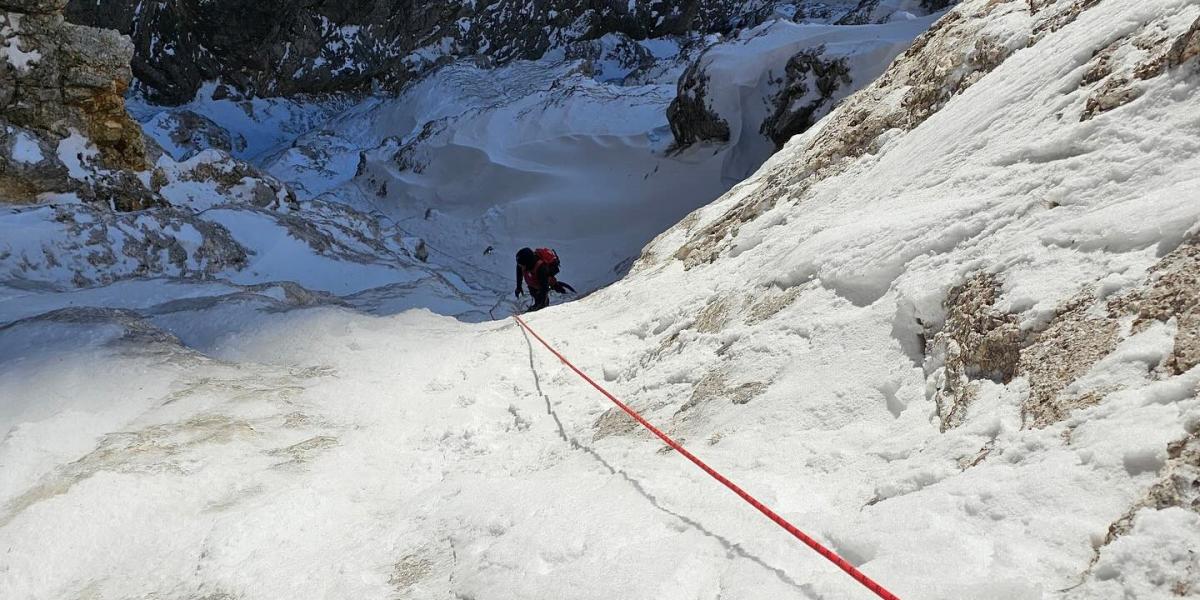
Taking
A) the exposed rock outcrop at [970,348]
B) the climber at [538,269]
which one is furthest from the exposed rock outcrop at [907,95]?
the climber at [538,269]

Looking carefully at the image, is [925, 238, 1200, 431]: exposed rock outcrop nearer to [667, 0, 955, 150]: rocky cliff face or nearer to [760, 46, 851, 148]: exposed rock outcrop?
→ [667, 0, 955, 150]: rocky cliff face

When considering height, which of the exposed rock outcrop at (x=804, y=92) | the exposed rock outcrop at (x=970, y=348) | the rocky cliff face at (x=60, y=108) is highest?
the rocky cliff face at (x=60, y=108)

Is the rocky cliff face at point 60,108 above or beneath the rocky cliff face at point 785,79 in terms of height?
A: above

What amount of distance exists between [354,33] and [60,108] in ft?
87.2

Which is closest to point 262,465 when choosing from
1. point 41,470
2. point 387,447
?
point 387,447

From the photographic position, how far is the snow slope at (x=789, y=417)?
1.86 m

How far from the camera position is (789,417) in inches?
117

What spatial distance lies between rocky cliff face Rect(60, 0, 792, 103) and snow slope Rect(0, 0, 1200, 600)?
106ft

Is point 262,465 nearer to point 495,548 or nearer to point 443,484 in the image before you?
point 443,484

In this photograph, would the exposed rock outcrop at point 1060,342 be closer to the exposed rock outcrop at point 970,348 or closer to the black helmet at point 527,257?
the exposed rock outcrop at point 970,348

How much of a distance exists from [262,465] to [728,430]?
2.57 m

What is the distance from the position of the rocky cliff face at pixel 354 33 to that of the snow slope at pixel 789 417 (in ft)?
106

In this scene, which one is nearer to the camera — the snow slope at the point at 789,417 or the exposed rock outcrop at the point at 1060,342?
the snow slope at the point at 789,417

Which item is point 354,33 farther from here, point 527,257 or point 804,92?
point 527,257
